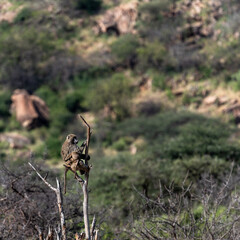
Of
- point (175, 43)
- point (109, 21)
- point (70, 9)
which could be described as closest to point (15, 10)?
point (70, 9)

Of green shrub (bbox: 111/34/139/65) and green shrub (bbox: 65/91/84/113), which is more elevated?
green shrub (bbox: 111/34/139/65)

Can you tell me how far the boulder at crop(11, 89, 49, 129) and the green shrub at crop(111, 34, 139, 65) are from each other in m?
5.69

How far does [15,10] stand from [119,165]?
73.0 feet

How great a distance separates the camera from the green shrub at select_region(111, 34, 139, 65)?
25.6 meters

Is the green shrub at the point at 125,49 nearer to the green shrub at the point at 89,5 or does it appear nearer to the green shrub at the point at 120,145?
the green shrub at the point at 89,5

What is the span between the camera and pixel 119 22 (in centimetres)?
2877

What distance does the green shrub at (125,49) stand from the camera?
25625 millimetres

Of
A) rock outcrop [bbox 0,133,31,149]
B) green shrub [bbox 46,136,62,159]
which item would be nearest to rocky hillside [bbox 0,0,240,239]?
rock outcrop [bbox 0,133,31,149]

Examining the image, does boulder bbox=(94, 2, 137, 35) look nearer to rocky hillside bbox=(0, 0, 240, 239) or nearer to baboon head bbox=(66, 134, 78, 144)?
rocky hillside bbox=(0, 0, 240, 239)

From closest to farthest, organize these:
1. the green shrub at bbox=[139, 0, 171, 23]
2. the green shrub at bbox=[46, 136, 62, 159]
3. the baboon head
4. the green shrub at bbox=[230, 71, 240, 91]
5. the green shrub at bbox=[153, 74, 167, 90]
A: the baboon head, the green shrub at bbox=[46, 136, 62, 159], the green shrub at bbox=[230, 71, 240, 91], the green shrub at bbox=[153, 74, 167, 90], the green shrub at bbox=[139, 0, 171, 23]

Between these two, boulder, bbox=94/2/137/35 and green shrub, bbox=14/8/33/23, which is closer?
boulder, bbox=94/2/137/35

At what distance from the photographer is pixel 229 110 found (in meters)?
20.8

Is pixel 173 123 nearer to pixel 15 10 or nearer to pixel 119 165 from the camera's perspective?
pixel 119 165

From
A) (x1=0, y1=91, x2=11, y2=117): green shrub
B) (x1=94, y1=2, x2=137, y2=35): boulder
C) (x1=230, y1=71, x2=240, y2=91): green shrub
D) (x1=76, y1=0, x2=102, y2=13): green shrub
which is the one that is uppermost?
(x1=76, y1=0, x2=102, y2=13): green shrub
